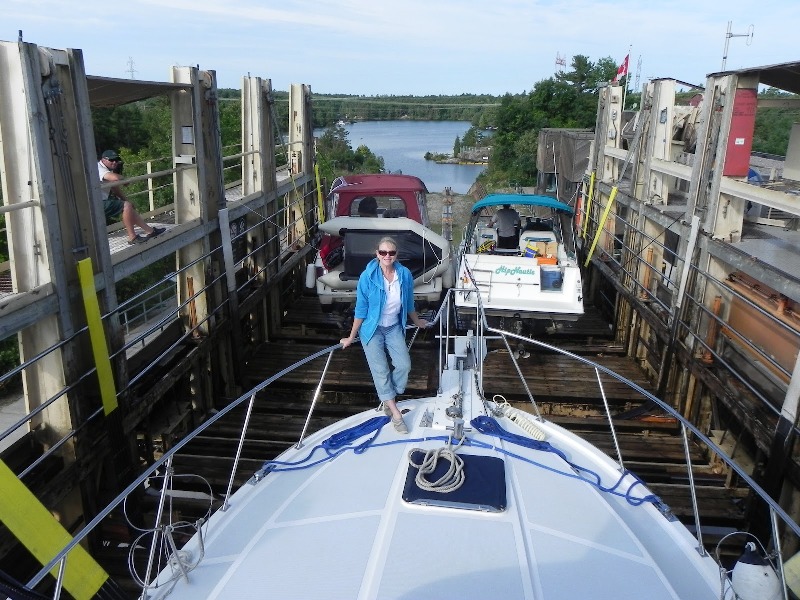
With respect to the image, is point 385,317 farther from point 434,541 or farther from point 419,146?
point 419,146

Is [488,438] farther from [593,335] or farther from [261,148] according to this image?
[261,148]

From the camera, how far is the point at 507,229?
973 centimetres

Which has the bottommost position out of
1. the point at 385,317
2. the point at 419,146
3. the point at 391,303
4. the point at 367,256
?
the point at 419,146

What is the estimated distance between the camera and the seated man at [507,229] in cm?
973

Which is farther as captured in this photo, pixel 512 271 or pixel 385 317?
pixel 512 271

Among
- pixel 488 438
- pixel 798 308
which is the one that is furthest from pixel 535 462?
pixel 798 308

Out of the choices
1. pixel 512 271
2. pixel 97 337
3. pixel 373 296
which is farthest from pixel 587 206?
pixel 97 337

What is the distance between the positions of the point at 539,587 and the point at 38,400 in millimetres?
3934

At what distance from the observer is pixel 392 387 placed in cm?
482

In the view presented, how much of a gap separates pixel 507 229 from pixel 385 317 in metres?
5.48

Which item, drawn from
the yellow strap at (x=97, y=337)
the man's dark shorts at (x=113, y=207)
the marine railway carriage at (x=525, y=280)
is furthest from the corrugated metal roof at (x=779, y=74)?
the man's dark shorts at (x=113, y=207)

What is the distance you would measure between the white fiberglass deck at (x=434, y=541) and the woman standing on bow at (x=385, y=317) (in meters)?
0.64

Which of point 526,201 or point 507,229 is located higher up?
point 526,201

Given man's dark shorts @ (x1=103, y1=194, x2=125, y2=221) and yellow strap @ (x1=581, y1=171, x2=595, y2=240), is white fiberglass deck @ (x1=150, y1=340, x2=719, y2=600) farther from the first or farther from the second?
yellow strap @ (x1=581, y1=171, x2=595, y2=240)
